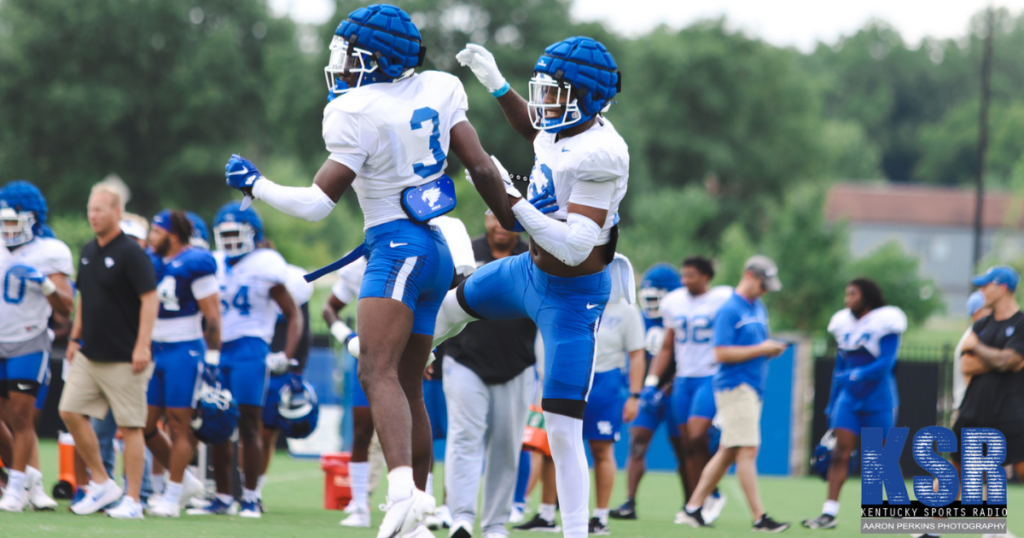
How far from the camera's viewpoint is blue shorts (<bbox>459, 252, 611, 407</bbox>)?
15.9 ft

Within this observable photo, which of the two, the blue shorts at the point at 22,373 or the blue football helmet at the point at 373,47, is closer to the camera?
the blue football helmet at the point at 373,47

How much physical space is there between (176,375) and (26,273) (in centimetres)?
126

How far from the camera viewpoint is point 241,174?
14.8 feet

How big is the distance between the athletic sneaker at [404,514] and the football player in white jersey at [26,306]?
371 centimetres

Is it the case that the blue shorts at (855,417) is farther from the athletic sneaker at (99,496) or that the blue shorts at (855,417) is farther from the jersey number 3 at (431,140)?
the athletic sneaker at (99,496)

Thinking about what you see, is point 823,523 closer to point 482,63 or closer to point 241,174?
point 482,63

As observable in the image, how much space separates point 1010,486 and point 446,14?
2588 cm

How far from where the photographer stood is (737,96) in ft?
157

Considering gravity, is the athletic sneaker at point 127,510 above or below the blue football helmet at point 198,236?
below

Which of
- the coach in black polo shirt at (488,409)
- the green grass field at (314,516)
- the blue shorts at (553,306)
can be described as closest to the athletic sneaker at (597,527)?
the green grass field at (314,516)

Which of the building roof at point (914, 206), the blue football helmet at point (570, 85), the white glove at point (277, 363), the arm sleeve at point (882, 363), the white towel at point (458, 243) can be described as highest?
the building roof at point (914, 206)

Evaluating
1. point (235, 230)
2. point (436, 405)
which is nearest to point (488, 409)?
point (436, 405)

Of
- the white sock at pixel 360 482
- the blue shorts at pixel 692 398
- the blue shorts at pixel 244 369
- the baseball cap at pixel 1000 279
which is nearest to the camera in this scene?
the white sock at pixel 360 482

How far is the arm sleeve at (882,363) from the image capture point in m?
8.42
